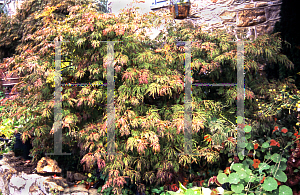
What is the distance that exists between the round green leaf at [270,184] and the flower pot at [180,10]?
2647mm

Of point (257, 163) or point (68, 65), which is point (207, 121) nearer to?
point (257, 163)

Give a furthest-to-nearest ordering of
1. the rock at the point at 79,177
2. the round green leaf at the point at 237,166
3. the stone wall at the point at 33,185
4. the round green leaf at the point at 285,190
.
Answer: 1. the rock at the point at 79,177
2. the stone wall at the point at 33,185
3. the round green leaf at the point at 237,166
4. the round green leaf at the point at 285,190

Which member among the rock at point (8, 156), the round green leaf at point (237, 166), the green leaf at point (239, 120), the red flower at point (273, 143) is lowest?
the rock at point (8, 156)

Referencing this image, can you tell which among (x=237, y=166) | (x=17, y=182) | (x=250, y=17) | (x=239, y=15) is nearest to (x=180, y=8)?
(x=239, y=15)

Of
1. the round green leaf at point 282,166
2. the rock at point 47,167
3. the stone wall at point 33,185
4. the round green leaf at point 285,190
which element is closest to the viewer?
the round green leaf at point 285,190

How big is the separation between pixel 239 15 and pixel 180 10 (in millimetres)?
922

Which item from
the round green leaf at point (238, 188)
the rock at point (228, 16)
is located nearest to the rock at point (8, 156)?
the round green leaf at point (238, 188)

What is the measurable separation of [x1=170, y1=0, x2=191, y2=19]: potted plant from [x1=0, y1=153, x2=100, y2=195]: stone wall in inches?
112

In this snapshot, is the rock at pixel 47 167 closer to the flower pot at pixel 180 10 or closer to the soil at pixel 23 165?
the soil at pixel 23 165

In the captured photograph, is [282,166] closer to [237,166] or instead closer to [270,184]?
[270,184]

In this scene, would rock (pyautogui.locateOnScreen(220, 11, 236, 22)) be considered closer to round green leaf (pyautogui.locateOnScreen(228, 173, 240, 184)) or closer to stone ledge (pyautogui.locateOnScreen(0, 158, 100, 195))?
round green leaf (pyautogui.locateOnScreen(228, 173, 240, 184))

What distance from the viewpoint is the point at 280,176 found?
208 cm

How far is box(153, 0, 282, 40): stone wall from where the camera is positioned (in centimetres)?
337

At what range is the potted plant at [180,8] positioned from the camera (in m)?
3.58
